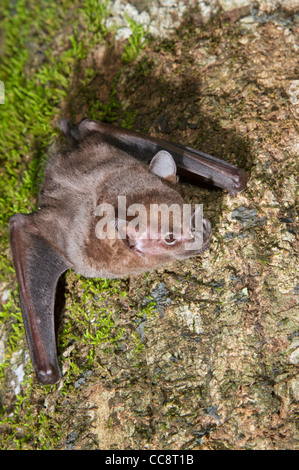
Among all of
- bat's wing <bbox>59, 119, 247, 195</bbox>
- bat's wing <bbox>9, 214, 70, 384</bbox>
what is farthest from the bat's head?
bat's wing <bbox>9, 214, 70, 384</bbox>

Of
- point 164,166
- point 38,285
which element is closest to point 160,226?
point 164,166

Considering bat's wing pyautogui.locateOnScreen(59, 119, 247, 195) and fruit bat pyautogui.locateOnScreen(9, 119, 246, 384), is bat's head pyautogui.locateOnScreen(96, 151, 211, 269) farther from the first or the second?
bat's wing pyautogui.locateOnScreen(59, 119, 247, 195)

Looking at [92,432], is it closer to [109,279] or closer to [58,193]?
[109,279]

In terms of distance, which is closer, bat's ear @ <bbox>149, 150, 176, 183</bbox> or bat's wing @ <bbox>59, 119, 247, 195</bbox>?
bat's ear @ <bbox>149, 150, 176, 183</bbox>

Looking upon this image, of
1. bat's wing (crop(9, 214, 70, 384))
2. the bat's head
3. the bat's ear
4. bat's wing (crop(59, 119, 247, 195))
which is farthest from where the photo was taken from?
bat's wing (crop(9, 214, 70, 384))

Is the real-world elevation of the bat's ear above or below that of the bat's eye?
above

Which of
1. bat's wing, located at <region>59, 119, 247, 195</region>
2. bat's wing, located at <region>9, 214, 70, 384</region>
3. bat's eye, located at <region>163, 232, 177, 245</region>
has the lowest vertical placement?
bat's wing, located at <region>9, 214, 70, 384</region>

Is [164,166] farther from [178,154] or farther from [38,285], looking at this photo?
[38,285]
